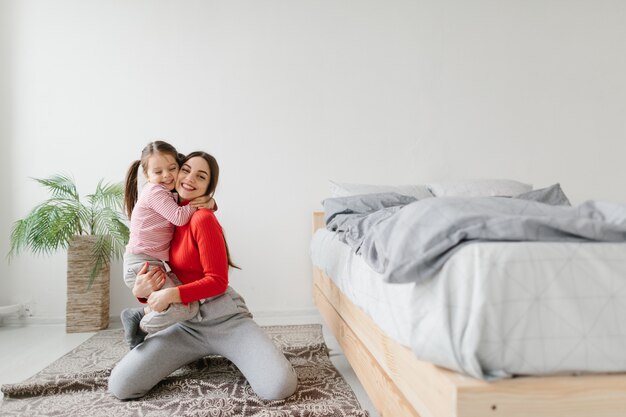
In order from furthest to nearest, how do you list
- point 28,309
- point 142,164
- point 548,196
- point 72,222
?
point 28,309
point 72,222
point 548,196
point 142,164

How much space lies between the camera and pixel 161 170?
5.46ft

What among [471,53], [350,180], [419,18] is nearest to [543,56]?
[471,53]

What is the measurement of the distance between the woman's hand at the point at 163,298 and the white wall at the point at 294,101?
1.40 m

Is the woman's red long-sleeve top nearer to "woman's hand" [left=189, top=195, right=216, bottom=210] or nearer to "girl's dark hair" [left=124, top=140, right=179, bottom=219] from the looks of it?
"woman's hand" [left=189, top=195, right=216, bottom=210]

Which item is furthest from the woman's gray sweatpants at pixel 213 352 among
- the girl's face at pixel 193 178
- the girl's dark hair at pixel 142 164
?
the girl's dark hair at pixel 142 164

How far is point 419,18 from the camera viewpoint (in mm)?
3066

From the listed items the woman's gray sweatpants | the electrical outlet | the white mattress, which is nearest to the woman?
the woman's gray sweatpants

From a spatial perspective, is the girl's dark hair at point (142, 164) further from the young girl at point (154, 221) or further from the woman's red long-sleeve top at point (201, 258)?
the woman's red long-sleeve top at point (201, 258)

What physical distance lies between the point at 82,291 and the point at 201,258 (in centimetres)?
131

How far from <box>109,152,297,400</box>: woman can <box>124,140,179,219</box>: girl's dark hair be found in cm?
7

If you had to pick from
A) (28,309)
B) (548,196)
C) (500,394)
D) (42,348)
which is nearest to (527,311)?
(500,394)

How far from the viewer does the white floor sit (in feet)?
5.93

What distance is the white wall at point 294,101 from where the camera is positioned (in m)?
2.81

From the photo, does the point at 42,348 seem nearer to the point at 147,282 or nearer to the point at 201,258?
the point at 147,282
